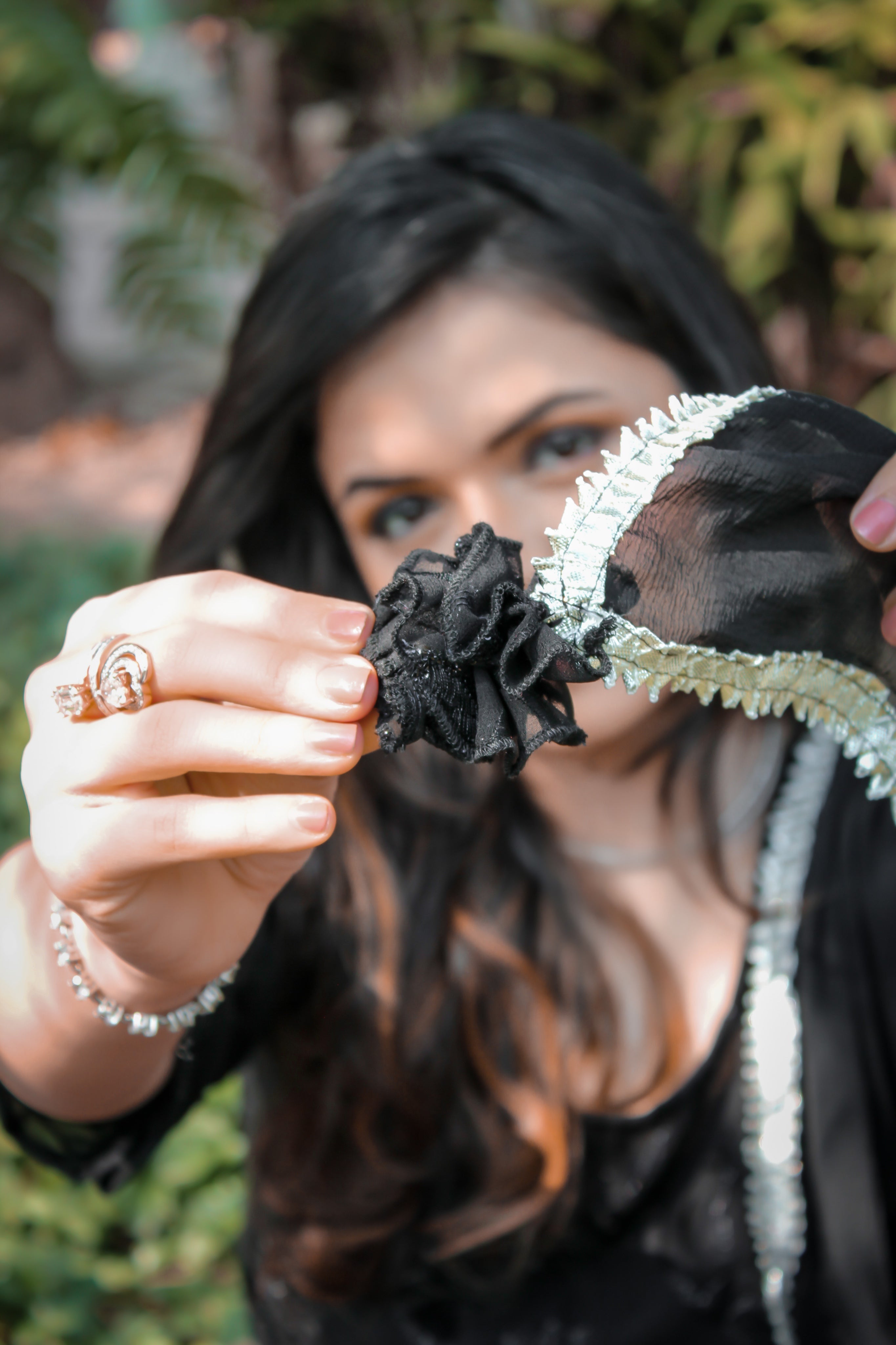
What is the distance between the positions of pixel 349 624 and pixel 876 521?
0.39 meters

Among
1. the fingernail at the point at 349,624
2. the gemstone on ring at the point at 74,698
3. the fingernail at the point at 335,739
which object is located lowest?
the fingernail at the point at 335,739

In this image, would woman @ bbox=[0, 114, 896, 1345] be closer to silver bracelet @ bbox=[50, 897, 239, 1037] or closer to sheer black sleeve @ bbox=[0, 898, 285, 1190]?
sheer black sleeve @ bbox=[0, 898, 285, 1190]

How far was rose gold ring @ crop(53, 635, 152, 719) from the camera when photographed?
0.64m

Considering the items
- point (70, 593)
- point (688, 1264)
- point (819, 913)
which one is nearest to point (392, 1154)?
point (688, 1264)

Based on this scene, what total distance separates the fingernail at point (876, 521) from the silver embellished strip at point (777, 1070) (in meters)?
0.66

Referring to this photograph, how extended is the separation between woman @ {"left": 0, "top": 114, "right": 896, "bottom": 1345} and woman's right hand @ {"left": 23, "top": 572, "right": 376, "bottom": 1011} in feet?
1.14

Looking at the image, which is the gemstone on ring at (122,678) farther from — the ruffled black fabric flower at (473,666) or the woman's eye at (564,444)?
the woman's eye at (564,444)

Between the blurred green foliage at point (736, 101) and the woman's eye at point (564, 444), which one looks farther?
the blurred green foliage at point (736, 101)

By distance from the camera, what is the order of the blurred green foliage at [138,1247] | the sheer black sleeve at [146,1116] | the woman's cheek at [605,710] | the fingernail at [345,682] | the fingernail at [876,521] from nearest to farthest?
the fingernail at [345,682] → the fingernail at [876,521] → the sheer black sleeve at [146,1116] → the woman's cheek at [605,710] → the blurred green foliage at [138,1247]

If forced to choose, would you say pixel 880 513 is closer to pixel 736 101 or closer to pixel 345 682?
pixel 345 682

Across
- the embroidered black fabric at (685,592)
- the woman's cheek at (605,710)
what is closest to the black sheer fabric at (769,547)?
the embroidered black fabric at (685,592)

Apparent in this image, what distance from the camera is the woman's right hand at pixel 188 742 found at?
0.62 metres

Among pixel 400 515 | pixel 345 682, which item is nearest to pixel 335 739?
pixel 345 682

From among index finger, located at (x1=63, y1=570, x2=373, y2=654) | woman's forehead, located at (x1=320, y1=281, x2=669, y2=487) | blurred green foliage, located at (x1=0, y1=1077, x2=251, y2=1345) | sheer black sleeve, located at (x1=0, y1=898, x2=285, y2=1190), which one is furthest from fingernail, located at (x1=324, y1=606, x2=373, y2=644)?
blurred green foliage, located at (x1=0, y1=1077, x2=251, y2=1345)
